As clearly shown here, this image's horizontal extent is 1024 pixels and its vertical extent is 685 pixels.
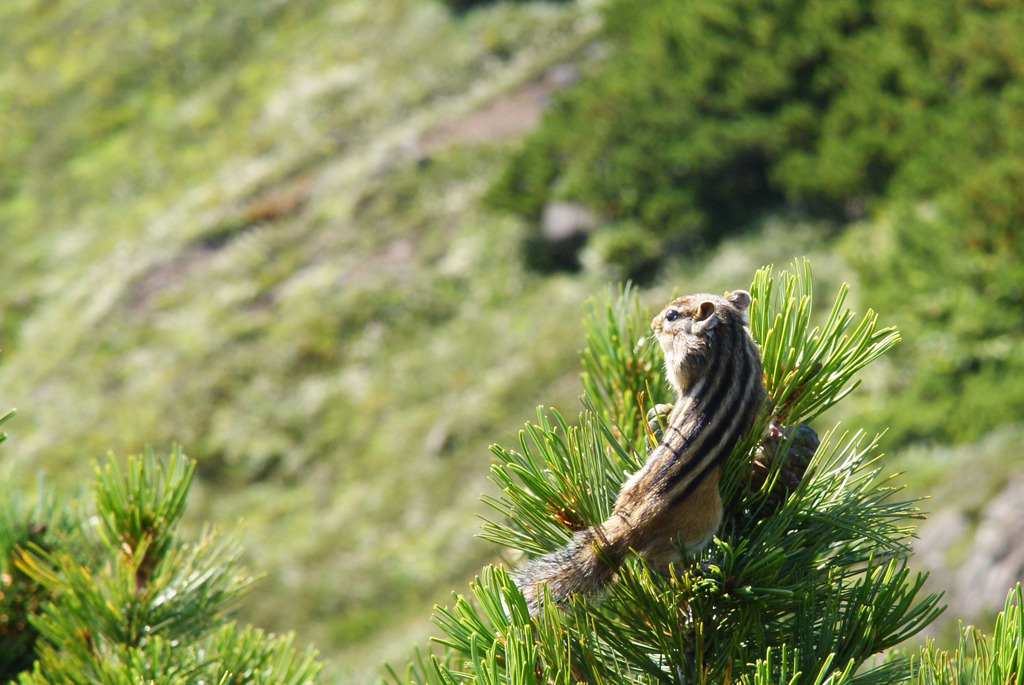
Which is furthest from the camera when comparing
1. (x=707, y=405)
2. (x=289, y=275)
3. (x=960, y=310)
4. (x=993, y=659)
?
(x=289, y=275)

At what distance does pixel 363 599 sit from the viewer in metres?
13.4

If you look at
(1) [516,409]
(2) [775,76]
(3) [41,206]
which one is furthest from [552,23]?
(3) [41,206]

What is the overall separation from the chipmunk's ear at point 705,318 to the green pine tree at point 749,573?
0.50 feet

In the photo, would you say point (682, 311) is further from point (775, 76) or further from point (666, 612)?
point (775, 76)

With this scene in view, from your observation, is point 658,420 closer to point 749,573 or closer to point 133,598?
point 749,573

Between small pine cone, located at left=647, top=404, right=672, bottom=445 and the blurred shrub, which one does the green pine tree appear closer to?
small pine cone, located at left=647, top=404, right=672, bottom=445

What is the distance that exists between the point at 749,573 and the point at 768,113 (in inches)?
681

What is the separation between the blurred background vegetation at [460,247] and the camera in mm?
12648

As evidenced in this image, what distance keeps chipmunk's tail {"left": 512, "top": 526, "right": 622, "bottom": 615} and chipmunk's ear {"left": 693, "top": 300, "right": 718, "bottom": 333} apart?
0.54 m

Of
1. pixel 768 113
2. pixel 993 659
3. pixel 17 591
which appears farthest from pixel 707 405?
pixel 768 113

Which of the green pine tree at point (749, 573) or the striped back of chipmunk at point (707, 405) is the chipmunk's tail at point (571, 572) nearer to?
the green pine tree at point (749, 573)

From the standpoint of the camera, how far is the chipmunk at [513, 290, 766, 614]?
170cm

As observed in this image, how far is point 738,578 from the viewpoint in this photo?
5.42ft

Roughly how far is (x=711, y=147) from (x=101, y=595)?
16.6 metres
